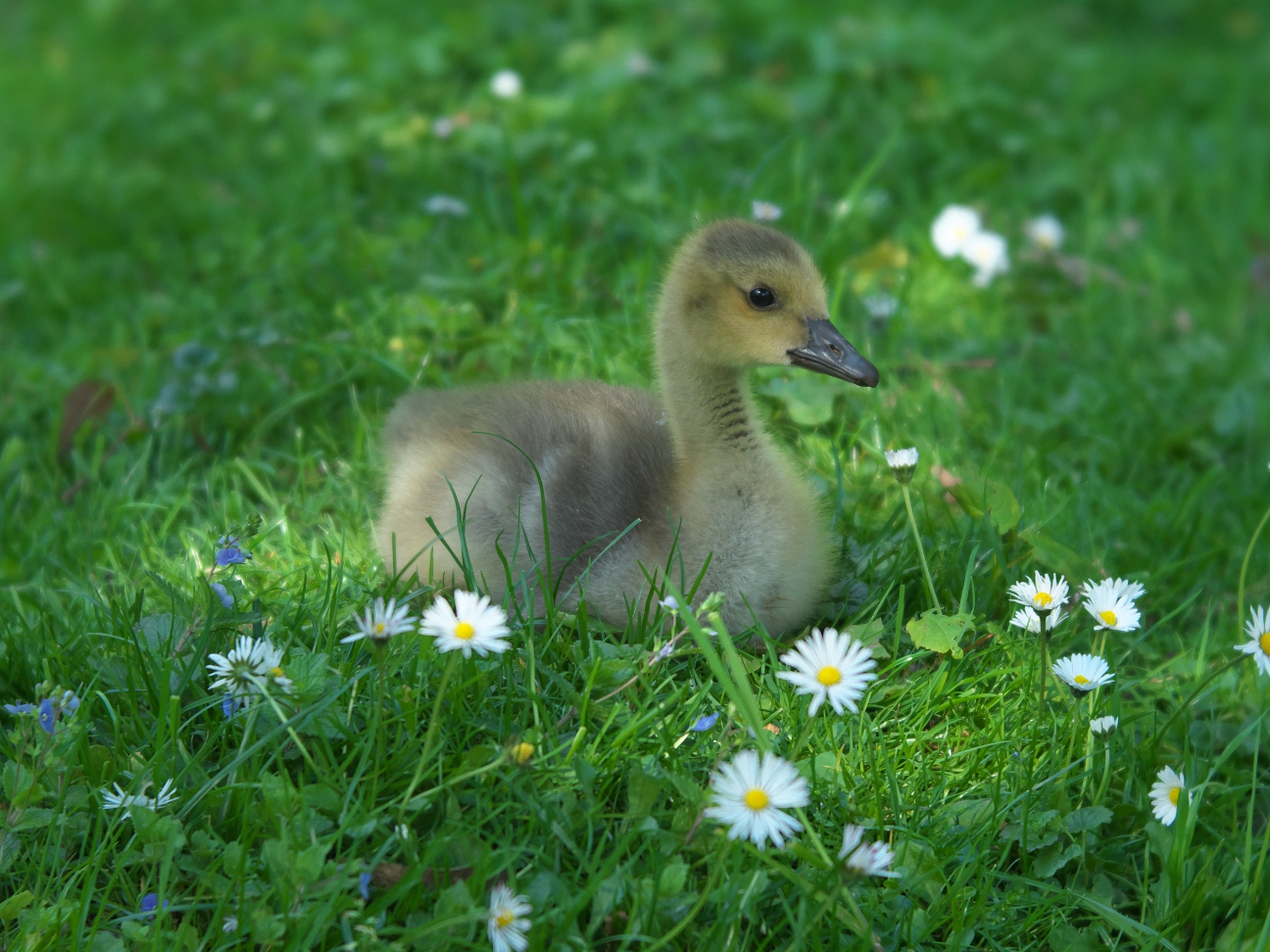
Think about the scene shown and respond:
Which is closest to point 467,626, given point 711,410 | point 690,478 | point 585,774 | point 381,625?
point 381,625

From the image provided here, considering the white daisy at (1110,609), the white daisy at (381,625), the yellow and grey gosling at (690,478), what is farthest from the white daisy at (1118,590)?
the white daisy at (381,625)

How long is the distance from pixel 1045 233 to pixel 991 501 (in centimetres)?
248

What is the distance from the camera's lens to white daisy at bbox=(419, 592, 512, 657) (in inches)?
91.6

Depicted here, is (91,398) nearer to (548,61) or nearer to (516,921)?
(516,921)

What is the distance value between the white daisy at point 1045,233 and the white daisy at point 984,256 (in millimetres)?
400

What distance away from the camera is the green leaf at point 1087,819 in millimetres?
2564

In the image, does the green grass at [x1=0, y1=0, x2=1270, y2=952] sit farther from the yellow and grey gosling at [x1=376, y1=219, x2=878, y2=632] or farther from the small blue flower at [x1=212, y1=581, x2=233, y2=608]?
the yellow and grey gosling at [x1=376, y1=219, x2=878, y2=632]

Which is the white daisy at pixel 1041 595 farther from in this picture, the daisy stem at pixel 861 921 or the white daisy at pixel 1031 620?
the daisy stem at pixel 861 921

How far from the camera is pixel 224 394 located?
13.5ft

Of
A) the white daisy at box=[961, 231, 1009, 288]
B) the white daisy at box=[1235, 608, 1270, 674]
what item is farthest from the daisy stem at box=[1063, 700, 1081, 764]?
the white daisy at box=[961, 231, 1009, 288]

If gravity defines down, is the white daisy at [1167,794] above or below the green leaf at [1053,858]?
above

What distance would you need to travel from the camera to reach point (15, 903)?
2.27 meters

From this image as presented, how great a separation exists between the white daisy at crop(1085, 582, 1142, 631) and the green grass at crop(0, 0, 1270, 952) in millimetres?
229

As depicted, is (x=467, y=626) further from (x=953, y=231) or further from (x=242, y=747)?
(x=953, y=231)
